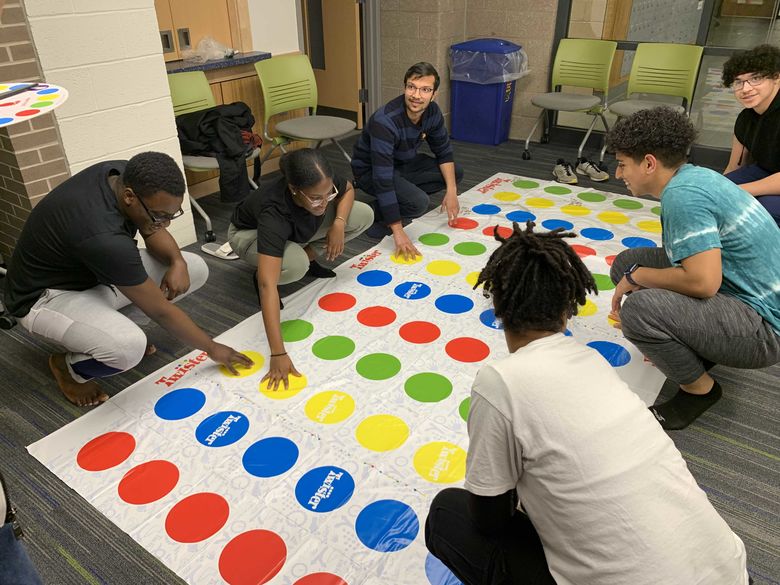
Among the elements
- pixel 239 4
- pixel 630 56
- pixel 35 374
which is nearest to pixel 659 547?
pixel 35 374

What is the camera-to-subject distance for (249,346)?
2328 millimetres

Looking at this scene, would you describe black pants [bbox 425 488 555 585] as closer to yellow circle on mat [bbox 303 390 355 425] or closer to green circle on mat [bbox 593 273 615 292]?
yellow circle on mat [bbox 303 390 355 425]

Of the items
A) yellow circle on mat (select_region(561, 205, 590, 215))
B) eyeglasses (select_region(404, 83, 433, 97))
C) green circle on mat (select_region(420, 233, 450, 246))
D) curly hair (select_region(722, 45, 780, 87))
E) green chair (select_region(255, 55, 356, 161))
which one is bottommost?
green circle on mat (select_region(420, 233, 450, 246))

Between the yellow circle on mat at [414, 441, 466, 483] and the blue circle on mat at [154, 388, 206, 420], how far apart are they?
768 mm

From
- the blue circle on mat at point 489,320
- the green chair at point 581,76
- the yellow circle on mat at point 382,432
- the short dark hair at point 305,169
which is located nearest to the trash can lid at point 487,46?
the green chair at point 581,76

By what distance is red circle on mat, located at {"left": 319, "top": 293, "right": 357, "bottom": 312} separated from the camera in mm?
2563

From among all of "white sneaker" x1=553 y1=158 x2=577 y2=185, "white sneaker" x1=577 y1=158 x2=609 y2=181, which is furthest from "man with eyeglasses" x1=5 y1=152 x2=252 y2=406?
"white sneaker" x1=577 y1=158 x2=609 y2=181

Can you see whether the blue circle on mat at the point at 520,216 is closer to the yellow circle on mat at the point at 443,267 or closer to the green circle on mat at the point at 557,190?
the green circle on mat at the point at 557,190

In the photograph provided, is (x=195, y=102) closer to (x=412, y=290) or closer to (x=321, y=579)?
(x=412, y=290)

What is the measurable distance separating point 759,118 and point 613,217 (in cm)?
94

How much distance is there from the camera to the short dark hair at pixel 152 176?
1.73 meters

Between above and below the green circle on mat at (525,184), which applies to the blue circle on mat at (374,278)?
below

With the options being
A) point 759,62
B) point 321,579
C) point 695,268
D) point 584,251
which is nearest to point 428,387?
point 321,579

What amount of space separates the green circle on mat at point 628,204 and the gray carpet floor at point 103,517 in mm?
1569
